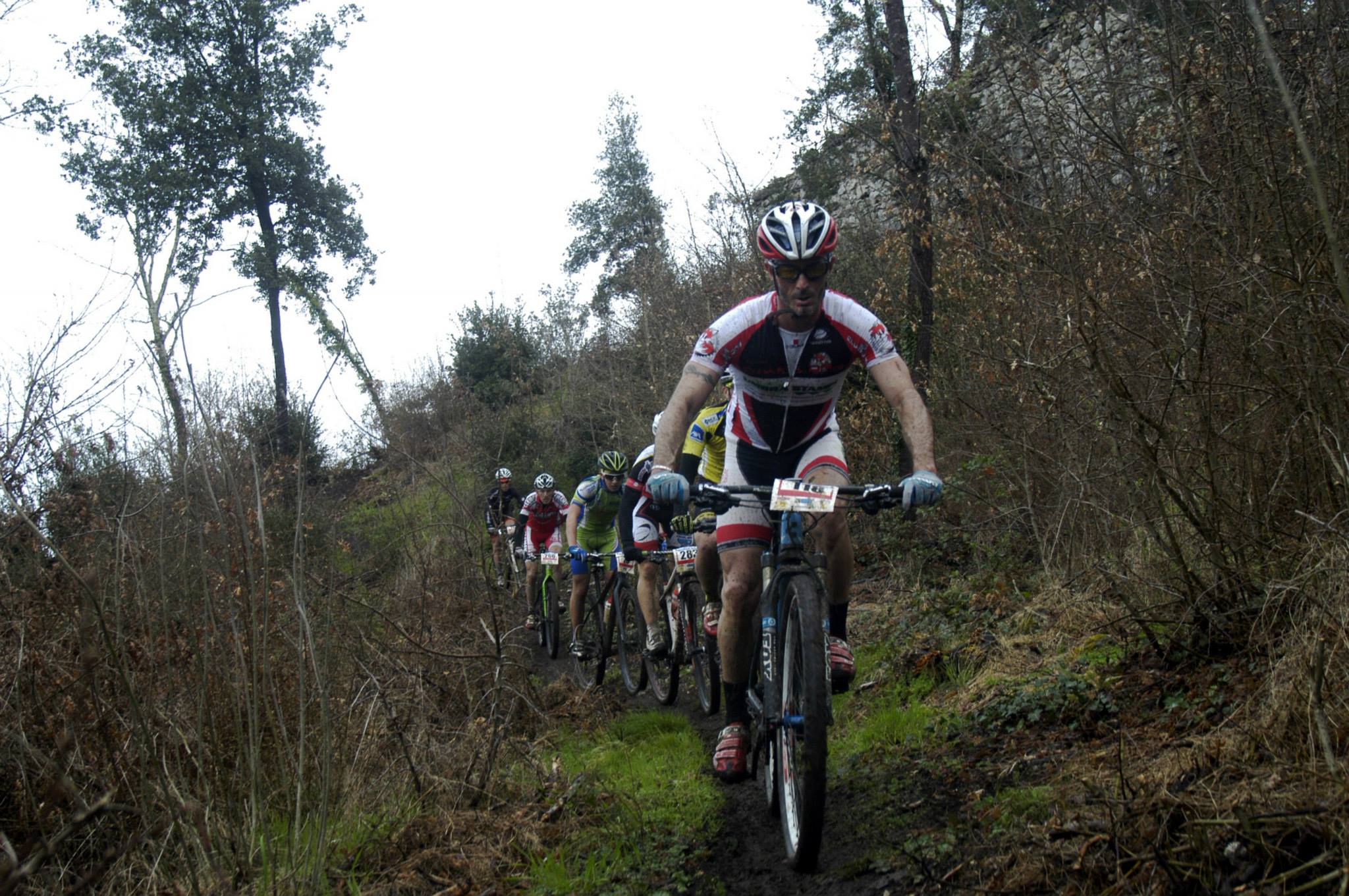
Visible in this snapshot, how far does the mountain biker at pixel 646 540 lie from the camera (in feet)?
27.7

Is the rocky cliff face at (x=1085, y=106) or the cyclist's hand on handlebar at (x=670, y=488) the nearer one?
the cyclist's hand on handlebar at (x=670, y=488)

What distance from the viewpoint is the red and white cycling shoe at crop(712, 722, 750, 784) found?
183 inches

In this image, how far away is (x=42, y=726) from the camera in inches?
174

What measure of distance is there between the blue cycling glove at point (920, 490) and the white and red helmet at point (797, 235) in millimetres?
A: 1149

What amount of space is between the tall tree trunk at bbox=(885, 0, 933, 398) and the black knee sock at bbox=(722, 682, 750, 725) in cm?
711

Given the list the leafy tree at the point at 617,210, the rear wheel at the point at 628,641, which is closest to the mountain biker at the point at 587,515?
the rear wheel at the point at 628,641

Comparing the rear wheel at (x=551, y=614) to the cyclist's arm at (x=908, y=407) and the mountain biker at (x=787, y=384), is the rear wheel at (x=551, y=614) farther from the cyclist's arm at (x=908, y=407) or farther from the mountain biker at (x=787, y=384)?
the cyclist's arm at (x=908, y=407)

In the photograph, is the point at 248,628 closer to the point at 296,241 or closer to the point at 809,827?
the point at 809,827

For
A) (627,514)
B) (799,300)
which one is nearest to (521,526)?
(627,514)

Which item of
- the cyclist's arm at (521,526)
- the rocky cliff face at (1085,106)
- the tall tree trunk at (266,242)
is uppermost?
the tall tree trunk at (266,242)

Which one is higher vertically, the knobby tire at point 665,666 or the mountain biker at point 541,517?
the mountain biker at point 541,517

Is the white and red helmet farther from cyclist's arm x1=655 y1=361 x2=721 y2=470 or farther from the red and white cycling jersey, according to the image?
cyclist's arm x1=655 y1=361 x2=721 y2=470

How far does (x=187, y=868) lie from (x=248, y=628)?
104cm

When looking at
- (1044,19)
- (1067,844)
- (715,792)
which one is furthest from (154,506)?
(1044,19)
